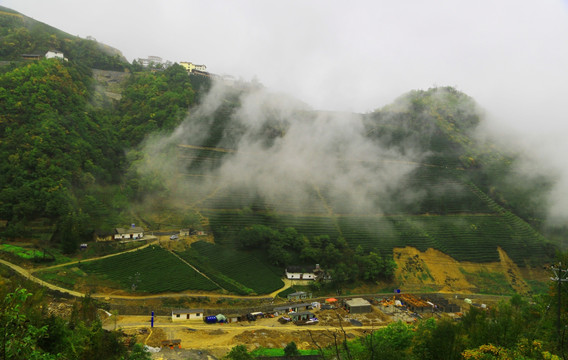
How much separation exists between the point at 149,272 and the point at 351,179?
132 ft

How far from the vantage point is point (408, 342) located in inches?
946

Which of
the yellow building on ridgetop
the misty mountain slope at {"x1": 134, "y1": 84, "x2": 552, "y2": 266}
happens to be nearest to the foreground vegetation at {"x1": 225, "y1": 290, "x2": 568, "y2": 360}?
the misty mountain slope at {"x1": 134, "y1": 84, "x2": 552, "y2": 266}

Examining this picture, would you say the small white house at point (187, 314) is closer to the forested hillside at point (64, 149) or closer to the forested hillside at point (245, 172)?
the forested hillside at point (245, 172)

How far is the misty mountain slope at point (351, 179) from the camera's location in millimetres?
52844

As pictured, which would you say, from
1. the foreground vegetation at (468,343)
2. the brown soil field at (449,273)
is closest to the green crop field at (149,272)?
the foreground vegetation at (468,343)

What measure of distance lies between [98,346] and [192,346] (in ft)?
45.2

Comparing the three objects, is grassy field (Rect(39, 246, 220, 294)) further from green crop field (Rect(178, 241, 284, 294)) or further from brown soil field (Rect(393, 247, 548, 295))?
brown soil field (Rect(393, 247, 548, 295))

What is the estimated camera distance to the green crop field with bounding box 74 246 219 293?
1347 inches

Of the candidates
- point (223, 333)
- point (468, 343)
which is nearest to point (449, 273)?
point (223, 333)

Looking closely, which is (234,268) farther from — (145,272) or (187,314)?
(145,272)

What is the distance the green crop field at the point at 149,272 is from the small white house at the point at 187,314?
3.07m

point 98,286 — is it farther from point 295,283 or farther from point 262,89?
point 262,89

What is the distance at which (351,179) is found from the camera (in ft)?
213

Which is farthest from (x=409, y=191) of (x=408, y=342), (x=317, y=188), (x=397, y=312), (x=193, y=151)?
(x=408, y=342)
